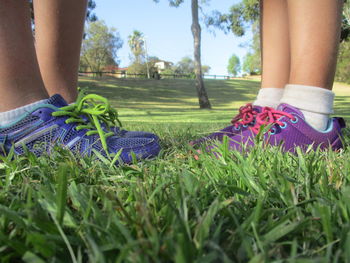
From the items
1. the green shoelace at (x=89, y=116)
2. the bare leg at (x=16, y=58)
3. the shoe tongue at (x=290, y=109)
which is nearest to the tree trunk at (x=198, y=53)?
the shoe tongue at (x=290, y=109)

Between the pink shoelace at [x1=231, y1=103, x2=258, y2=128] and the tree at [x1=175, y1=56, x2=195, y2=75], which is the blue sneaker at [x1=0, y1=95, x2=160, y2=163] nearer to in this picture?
the pink shoelace at [x1=231, y1=103, x2=258, y2=128]

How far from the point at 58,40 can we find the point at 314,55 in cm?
114

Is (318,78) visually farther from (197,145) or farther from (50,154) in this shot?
(50,154)

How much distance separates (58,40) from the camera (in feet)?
4.86

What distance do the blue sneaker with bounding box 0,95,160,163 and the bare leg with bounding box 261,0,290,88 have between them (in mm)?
836

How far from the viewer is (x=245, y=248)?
0.38m

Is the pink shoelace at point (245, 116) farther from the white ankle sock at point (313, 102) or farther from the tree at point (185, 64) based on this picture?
the tree at point (185, 64)

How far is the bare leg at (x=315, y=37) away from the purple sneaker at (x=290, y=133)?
0.15 metres

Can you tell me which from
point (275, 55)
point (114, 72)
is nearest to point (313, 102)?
point (275, 55)

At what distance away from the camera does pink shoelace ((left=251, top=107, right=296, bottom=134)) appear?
1243mm

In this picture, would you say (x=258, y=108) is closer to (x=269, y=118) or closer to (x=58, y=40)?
(x=269, y=118)

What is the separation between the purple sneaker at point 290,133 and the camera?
3.93 feet

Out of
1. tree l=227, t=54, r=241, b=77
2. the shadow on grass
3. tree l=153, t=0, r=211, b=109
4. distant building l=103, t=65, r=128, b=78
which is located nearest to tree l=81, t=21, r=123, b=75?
distant building l=103, t=65, r=128, b=78

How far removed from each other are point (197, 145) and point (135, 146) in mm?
335
